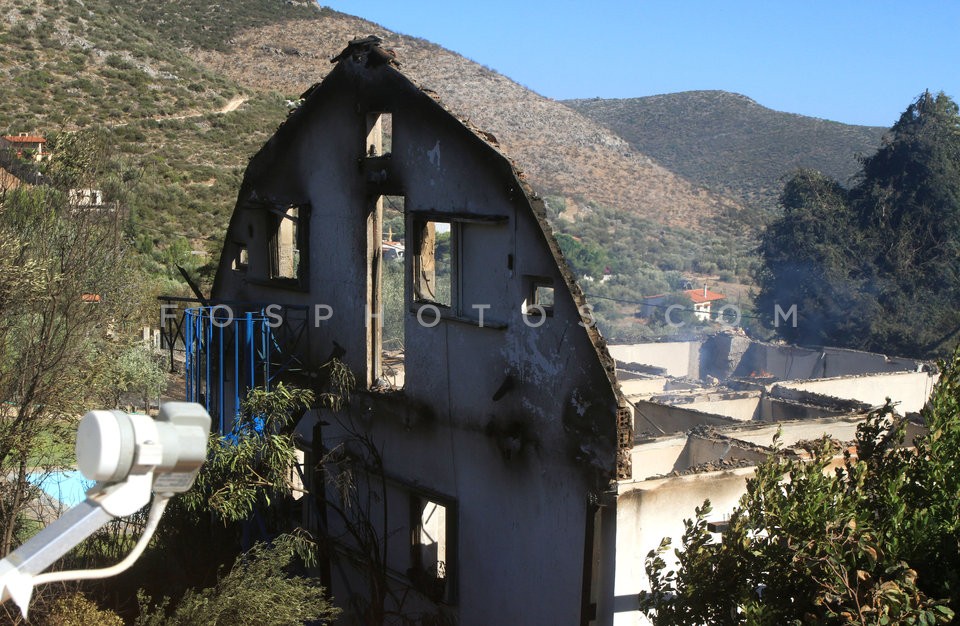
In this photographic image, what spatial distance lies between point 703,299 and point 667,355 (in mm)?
14885

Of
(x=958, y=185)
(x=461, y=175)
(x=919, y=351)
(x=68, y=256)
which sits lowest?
(x=919, y=351)

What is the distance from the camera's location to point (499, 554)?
10047 millimetres

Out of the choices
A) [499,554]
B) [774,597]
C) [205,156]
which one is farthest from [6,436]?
[205,156]

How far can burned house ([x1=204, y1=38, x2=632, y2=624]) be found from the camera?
30.2ft

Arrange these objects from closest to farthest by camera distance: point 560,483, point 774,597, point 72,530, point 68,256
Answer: point 72,530 < point 774,597 < point 560,483 < point 68,256

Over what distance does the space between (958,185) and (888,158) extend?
3182 mm

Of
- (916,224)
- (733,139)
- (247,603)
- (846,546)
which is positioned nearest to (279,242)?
(247,603)

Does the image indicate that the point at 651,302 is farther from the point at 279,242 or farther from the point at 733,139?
the point at 733,139

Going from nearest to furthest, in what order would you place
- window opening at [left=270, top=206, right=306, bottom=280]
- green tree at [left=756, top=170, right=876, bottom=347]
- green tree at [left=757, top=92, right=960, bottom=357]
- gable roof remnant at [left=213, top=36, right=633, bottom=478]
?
gable roof remnant at [left=213, top=36, right=633, bottom=478] < window opening at [left=270, top=206, right=306, bottom=280] < green tree at [left=757, top=92, right=960, bottom=357] < green tree at [left=756, top=170, right=876, bottom=347]

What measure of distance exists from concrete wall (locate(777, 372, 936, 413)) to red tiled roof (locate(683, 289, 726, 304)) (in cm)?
2053

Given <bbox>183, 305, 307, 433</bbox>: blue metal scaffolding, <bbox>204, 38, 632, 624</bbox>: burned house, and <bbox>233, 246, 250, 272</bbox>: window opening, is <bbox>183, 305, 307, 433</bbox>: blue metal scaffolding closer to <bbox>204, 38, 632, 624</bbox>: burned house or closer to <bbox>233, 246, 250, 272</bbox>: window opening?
<bbox>204, 38, 632, 624</bbox>: burned house

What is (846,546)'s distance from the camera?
19.6ft

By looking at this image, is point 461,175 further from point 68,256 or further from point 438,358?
point 68,256

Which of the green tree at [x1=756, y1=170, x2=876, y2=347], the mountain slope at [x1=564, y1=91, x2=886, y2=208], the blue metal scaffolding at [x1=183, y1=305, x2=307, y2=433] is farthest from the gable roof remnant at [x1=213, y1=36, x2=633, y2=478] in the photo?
the mountain slope at [x1=564, y1=91, x2=886, y2=208]
